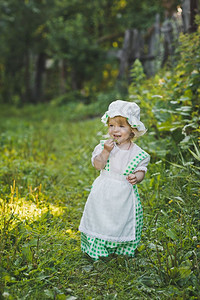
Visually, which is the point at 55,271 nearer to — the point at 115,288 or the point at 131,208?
the point at 115,288

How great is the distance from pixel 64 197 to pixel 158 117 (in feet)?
4.96

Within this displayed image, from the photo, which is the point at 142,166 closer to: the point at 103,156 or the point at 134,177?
the point at 134,177

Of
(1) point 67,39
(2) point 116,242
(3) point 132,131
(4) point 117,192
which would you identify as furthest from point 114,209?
(1) point 67,39

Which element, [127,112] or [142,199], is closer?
[127,112]

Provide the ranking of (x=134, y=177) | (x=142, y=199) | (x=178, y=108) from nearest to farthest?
(x=134, y=177) < (x=142, y=199) < (x=178, y=108)

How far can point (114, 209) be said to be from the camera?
8.29 ft

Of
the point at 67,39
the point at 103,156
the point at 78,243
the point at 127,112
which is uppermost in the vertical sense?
the point at 67,39

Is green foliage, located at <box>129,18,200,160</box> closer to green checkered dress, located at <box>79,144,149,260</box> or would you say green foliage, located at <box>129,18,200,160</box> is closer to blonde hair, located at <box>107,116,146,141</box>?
blonde hair, located at <box>107,116,146,141</box>

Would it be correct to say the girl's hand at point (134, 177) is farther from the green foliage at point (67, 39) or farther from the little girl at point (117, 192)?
the green foliage at point (67, 39)

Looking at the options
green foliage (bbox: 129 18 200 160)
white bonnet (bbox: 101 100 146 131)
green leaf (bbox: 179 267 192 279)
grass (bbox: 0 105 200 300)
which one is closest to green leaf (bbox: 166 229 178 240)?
grass (bbox: 0 105 200 300)

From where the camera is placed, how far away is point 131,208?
2578 mm

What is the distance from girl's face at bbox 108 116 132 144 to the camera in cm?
257

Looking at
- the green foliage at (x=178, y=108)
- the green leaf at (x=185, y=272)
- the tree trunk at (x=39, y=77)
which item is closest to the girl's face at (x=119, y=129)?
the green leaf at (x=185, y=272)

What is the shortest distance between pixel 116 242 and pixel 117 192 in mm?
378
